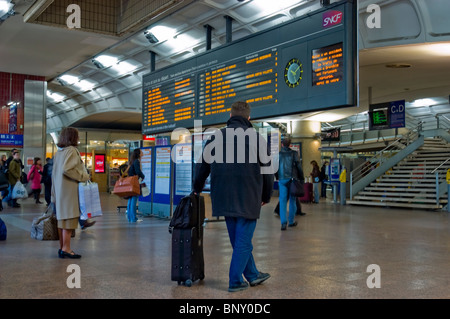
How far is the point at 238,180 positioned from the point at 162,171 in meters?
7.40

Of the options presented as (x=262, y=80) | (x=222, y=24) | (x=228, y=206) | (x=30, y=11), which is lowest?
(x=228, y=206)

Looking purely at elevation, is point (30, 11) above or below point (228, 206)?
above

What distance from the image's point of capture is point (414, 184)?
16594 millimetres

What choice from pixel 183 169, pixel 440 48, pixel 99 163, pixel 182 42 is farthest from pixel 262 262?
pixel 99 163

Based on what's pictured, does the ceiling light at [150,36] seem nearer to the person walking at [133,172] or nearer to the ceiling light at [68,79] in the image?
the person walking at [133,172]

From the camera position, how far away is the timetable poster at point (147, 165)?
1215 centimetres

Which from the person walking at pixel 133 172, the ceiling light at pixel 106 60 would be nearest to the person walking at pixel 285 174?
the person walking at pixel 133 172

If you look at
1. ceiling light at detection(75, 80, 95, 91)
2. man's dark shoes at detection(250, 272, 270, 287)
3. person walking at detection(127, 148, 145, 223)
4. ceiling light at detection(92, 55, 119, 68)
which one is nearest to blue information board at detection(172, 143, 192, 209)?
person walking at detection(127, 148, 145, 223)

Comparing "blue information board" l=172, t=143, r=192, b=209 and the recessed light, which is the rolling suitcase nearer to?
the recessed light

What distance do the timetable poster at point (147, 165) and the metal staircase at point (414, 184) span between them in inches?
310

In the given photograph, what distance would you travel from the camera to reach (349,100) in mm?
7094

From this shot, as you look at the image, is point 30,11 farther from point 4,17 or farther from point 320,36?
point 320,36
